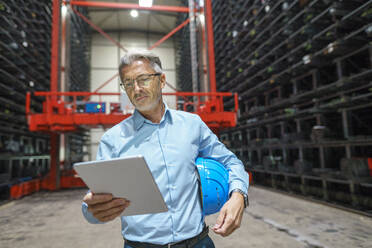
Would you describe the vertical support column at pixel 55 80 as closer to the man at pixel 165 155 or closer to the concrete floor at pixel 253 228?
the concrete floor at pixel 253 228

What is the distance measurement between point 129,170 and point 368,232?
382 centimetres

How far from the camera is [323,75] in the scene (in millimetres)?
7109

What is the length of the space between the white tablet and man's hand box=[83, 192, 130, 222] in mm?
19

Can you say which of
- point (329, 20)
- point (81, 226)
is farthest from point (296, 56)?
point (81, 226)

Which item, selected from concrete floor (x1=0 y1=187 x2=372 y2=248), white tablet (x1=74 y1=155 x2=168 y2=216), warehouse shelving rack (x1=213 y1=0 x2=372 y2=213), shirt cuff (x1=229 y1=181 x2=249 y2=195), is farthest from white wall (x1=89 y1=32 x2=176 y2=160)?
white tablet (x1=74 y1=155 x2=168 y2=216)

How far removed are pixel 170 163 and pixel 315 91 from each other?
5213 mm

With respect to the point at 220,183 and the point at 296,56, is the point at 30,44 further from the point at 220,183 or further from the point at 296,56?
the point at 220,183

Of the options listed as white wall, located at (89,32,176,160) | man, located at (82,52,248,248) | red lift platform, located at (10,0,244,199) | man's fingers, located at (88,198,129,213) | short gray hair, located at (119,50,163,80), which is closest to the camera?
man's fingers, located at (88,198,129,213)

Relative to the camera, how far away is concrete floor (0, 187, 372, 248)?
3145 millimetres

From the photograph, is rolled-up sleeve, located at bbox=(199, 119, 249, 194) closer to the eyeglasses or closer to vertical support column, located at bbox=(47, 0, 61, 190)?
the eyeglasses

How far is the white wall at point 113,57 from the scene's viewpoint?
19.6m

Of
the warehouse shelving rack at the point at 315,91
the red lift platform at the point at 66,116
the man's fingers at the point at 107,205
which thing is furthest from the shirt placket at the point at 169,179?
the red lift platform at the point at 66,116

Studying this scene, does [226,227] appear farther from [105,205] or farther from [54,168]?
[54,168]

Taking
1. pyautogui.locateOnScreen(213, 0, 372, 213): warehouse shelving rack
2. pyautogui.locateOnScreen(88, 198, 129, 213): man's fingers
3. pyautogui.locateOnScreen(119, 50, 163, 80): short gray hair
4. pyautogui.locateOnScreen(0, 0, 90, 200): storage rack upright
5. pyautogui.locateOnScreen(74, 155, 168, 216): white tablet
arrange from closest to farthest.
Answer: pyautogui.locateOnScreen(74, 155, 168, 216): white tablet, pyautogui.locateOnScreen(88, 198, 129, 213): man's fingers, pyautogui.locateOnScreen(119, 50, 163, 80): short gray hair, pyautogui.locateOnScreen(213, 0, 372, 213): warehouse shelving rack, pyautogui.locateOnScreen(0, 0, 90, 200): storage rack upright
